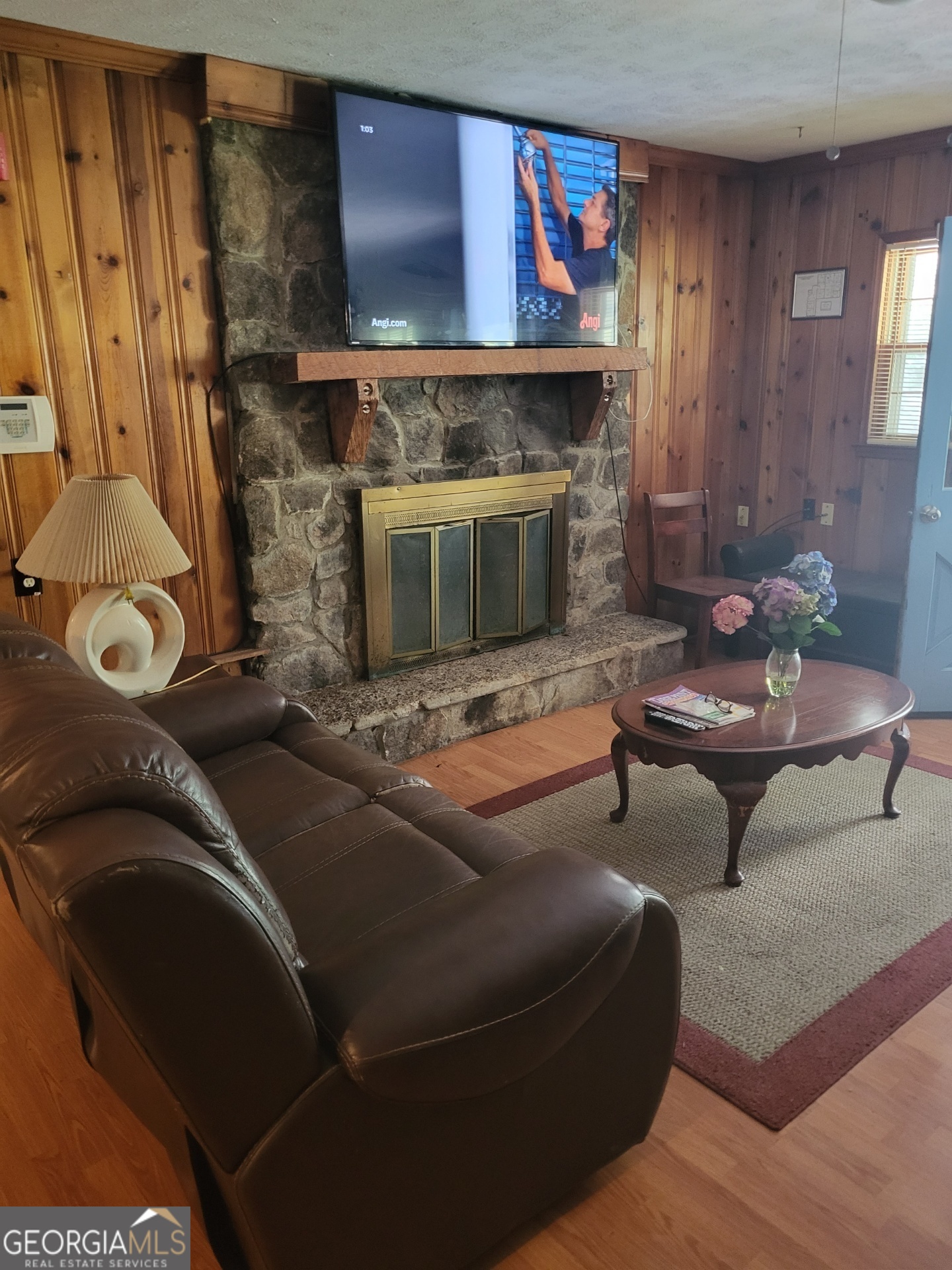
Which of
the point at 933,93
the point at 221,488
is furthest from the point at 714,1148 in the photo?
the point at 933,93

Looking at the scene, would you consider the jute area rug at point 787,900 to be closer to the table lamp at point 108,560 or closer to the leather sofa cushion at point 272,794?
the leather sofa cushion at point 272,794

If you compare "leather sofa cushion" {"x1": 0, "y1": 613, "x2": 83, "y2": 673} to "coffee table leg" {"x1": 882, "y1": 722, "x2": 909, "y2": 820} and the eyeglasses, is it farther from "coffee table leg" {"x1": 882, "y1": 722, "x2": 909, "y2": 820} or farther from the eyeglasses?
"coffee table leg" {"x1": 882, "y1": 722, "x2": 909, "y2": 820}

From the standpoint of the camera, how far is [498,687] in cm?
370

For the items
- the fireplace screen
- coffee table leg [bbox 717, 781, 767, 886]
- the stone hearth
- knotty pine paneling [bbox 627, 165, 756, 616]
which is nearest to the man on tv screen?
knotty pine paneling [bbox 627, 165, 756, 616]

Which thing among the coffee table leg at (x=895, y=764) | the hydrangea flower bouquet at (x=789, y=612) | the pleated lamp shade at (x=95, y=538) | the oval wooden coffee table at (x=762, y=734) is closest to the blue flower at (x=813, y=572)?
the hydrangea flower bouquet at (x=789, y=612)

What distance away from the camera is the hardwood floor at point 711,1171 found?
1.55 metres

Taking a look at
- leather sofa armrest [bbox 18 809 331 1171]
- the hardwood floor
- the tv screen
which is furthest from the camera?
the tv screen

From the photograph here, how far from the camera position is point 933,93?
134 inches

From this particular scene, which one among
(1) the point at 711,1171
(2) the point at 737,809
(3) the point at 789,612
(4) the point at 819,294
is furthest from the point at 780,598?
(4) the point at 819,294

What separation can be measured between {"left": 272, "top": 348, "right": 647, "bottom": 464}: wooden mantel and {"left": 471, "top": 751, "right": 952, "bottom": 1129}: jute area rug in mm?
1423

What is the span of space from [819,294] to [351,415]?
2595 mm

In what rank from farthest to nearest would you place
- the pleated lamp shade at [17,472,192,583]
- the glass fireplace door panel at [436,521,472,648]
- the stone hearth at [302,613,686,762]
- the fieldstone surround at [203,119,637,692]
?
the glass fireplace door panel at [436,521,472,648] → the stone hearth at [302,613,686,762] → the fieldstone surround at [203,119,637,692] → the pleated lamp shade at [17,472,192,583]

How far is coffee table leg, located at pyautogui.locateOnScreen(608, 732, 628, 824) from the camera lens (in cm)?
286

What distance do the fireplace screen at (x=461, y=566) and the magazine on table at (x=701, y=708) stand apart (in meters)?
1.19
